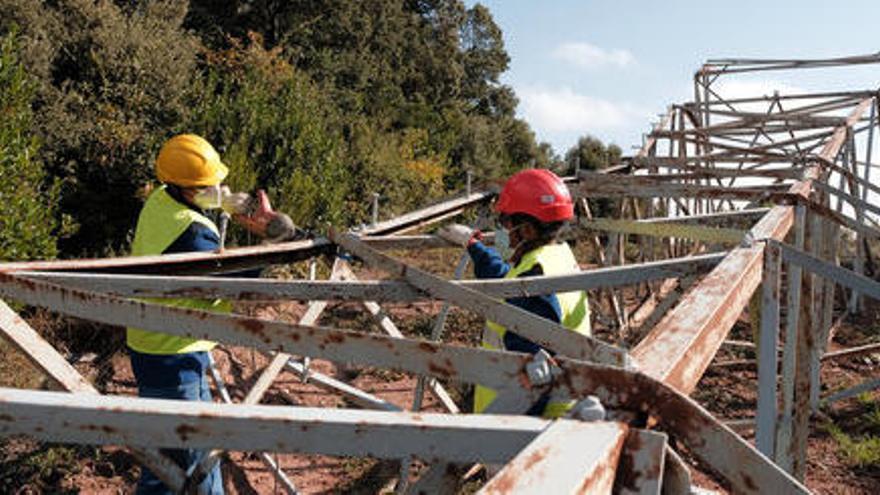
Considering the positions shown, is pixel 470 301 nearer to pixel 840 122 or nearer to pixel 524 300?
pixel 524 300

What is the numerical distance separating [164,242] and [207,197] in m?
0.45

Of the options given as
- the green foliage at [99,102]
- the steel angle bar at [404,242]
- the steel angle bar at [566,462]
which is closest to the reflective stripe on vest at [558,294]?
the steel angle bar at [404,242]

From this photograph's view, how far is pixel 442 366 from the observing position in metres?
1.82

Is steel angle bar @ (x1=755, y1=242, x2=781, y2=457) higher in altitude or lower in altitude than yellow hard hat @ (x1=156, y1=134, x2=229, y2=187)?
lower

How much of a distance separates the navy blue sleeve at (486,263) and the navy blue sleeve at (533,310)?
0.69 meters

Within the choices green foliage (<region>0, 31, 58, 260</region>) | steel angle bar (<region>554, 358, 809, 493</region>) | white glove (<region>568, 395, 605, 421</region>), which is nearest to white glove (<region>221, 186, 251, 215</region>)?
steel angle bar (<region>554, 358, 809, 493</region>)

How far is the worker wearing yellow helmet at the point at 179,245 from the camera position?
3836 mm

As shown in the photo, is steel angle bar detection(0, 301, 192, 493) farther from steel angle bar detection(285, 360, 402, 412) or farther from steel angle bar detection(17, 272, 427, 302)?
steel angle bar detection(285, 360, 402, 412)

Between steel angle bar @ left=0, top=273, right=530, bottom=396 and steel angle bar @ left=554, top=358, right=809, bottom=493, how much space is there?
19 centimetres

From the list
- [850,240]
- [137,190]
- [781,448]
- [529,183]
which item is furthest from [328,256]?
[850,240]

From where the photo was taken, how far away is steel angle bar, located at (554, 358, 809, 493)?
1.52 m

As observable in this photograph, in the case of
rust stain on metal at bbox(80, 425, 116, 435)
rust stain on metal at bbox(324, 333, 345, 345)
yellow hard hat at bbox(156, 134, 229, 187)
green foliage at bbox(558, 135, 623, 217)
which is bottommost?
rust stain on metal at bbox(80, 425, 116, 435)

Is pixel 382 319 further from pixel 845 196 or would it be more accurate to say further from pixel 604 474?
pixel 845 196

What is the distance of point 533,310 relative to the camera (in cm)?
301
